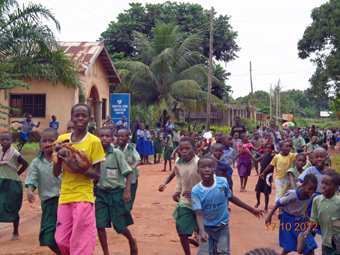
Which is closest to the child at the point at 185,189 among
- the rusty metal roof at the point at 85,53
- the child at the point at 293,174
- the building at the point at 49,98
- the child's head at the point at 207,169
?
the child's head at the point at 207,169

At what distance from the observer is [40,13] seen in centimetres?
1297

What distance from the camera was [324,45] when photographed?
26266 millimetres

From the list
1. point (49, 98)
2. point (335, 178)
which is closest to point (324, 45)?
point (49, 98)

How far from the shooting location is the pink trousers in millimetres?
3488

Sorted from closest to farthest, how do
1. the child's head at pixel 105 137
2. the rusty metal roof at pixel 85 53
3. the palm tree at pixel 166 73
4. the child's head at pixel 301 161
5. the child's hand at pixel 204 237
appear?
the child's hand at pixel 204 237 → the child's head at pixel 105 137 → the child's head at pixel 301 161 → the rusty metal roof at pixel 85 53 → the palm tree at pixel 166 73

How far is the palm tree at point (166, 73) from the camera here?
2458 cm

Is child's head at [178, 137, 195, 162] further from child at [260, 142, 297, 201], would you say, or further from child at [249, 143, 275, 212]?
child at [249, 143, 275, 212]

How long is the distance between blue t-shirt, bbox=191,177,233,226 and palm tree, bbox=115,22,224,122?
20.0 m

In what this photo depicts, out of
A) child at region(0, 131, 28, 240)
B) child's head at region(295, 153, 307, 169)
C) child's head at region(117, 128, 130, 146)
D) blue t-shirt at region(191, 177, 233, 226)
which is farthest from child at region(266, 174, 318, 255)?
child at region(0, 131, 28, 240)

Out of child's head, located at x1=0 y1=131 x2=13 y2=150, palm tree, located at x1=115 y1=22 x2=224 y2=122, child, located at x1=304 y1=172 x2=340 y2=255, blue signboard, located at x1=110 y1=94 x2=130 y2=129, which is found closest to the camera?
child, located at x1=304 y1=172 x2=340 y2=255

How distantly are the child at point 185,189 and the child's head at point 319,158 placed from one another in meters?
1.68

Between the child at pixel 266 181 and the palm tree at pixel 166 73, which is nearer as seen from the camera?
the child at pixel 266 181

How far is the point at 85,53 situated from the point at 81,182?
636 inches

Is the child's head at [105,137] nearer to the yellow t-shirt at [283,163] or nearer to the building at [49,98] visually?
the yellow t-shirt at [283,163]
